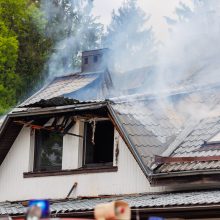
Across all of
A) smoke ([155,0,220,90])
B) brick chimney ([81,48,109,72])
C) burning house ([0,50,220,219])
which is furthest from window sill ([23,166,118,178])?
brick chimney ([81,48,109,72])

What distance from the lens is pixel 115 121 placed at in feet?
51.1

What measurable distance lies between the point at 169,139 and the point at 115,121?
1201 mm

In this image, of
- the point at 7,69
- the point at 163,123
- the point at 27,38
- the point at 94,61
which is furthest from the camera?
the point at 27,38

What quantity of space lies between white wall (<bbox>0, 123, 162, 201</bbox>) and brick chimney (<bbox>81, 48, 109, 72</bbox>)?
344 centimetres

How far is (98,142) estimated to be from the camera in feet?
55.3

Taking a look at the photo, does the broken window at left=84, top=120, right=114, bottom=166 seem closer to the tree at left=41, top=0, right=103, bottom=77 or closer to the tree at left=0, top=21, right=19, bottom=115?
the tree at left=0, top=21, right=19, bottom=115

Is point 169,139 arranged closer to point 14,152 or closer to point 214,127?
point 214,127

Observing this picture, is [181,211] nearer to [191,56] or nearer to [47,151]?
[47,151]

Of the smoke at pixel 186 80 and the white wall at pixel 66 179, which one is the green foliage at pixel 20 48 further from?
the white wall at pixel 66 179

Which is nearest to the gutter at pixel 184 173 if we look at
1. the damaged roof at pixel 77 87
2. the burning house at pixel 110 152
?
the burning house at pixel 110 152

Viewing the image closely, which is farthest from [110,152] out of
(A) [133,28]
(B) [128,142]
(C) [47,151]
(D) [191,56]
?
(A) [133,28]

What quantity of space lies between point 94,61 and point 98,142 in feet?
14.5

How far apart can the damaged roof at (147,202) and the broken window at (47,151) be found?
1.39 meters

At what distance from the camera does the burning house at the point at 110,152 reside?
13969mm
